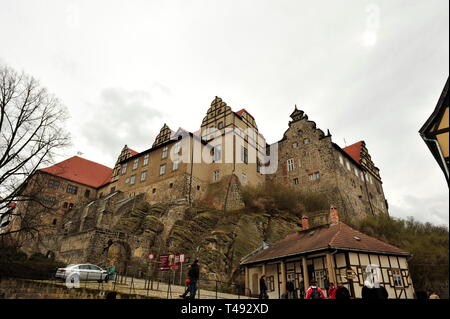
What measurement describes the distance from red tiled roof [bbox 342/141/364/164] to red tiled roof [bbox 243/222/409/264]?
2540 cm

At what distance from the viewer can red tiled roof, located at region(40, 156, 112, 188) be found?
1838 inches

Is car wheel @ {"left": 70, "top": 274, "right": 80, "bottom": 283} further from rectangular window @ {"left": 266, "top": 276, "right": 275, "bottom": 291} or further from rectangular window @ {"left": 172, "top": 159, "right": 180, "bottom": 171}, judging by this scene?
rectangular window @ {"left": 172, "top": 159, "right": 180, "bottom": 171}

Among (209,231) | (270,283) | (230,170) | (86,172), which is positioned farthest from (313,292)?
(86,172)

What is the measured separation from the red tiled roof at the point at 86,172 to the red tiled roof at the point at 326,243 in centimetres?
3569

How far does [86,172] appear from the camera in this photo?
50094mm

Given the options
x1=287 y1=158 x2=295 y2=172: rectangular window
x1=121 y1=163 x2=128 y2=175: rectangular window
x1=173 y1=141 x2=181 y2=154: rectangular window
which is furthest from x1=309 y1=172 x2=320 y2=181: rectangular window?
x1=121 y1=163 x2=128 y2=175: rectangular window

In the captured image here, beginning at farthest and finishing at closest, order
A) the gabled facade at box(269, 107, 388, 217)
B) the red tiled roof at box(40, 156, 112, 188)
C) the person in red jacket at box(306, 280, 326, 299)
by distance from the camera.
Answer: the red tiled roof at box(40, 156, 112, 188) → the gabled facade at box(269, 107, 388, 217) → the person in red jacket at box(306, 280, 326, 299)

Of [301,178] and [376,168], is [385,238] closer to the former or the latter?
[301,178]

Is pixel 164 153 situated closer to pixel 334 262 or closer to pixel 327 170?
pixel 327 170

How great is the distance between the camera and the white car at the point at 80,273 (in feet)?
53.4

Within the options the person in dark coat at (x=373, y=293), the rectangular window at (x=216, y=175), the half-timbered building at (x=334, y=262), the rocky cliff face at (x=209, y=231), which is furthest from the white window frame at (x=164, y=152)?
the person in dark coat at (x=373, y=293)

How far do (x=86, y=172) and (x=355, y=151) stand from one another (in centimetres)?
4332
